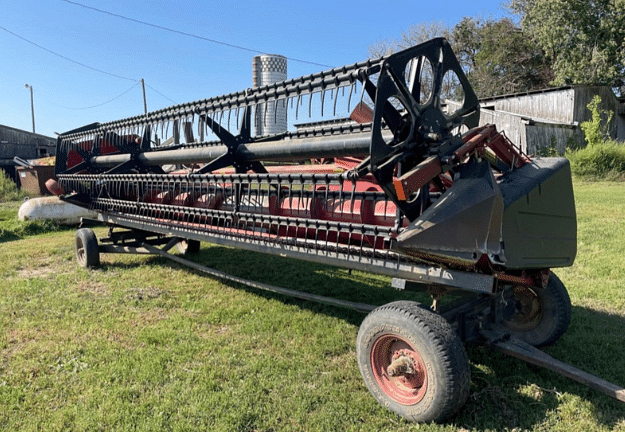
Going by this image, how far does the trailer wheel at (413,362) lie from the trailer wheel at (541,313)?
122 centimetres

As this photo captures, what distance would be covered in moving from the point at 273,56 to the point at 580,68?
25439 mm

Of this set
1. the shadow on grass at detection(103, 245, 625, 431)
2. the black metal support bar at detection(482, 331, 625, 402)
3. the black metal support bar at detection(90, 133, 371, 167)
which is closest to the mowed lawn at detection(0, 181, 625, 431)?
the shadow on grass at detection(103, 245, 625, 431)

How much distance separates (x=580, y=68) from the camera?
28.0 meters

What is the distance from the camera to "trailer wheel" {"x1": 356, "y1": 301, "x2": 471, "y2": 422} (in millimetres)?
2516

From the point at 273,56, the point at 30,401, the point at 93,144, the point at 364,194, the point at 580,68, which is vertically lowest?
the point at 30,401

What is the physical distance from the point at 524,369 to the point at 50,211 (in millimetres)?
11371

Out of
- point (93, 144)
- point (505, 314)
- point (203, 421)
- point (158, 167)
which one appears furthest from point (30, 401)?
point (93, 144)

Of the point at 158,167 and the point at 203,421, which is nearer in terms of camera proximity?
the point at 203,421

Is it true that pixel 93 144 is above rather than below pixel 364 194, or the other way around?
above

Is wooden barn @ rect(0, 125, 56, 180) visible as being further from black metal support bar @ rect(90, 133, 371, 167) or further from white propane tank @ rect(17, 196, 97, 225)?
black metal support bar @ rect(90, 133, 371, 167)

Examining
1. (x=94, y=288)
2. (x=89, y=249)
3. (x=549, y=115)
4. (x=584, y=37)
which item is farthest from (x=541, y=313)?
(x=584, y=37)

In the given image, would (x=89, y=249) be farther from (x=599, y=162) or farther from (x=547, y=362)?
(x=599, y=162)

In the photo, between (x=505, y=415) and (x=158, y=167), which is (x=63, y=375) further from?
(x=158, y=167)

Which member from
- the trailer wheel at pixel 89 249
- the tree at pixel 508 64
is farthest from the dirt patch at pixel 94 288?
the tree at pixel 508 64
